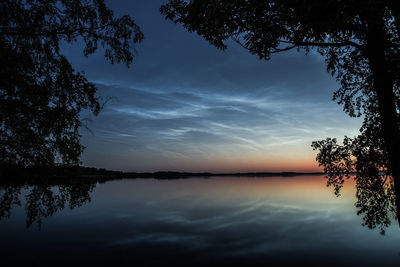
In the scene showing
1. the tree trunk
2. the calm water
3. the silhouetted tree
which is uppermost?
the tree trunk

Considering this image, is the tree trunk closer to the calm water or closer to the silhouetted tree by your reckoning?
the calm water

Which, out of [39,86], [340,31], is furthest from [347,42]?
[39,86]

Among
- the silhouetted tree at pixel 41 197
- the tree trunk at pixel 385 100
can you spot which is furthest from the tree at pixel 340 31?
the silhouetted tree at pixel 41 197

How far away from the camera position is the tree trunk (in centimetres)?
880

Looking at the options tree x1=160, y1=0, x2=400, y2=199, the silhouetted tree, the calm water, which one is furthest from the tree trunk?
the silhouetted tree

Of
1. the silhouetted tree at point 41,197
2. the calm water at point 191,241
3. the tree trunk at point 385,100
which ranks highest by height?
the tree trunk at point 385,100

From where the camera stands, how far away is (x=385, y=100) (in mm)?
9273

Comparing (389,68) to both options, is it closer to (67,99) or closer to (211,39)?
(211,39)

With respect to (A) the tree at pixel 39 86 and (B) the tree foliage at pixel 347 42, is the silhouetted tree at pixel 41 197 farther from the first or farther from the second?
(B) the tree foliage at pixel 347 42

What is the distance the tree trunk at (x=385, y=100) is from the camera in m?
8.80

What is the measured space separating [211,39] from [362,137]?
1028 centimetres

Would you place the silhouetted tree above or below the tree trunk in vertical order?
below

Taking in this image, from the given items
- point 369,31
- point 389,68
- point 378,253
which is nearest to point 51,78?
point 369,31

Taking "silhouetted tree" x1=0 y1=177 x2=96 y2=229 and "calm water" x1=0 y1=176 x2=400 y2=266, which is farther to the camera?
"calm water" x1=0 y1=176 x2=400 y2=266
